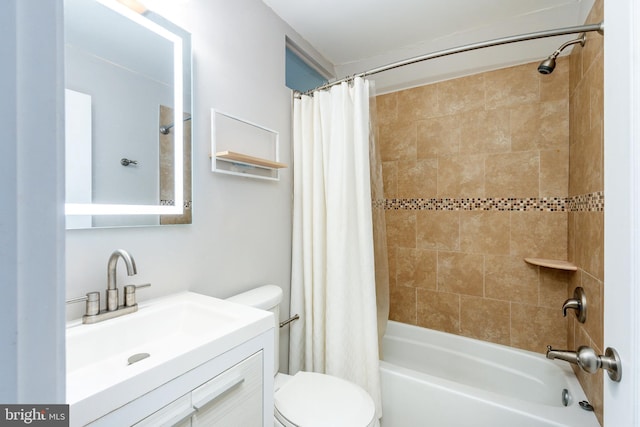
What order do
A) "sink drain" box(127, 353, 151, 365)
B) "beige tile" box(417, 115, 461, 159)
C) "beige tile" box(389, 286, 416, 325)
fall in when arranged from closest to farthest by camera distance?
"sink drain" box(127, 353, 151, 365), "beige tile" box(417, 115, 461, 159), "beige tile" box(389, 286, 416, 325)

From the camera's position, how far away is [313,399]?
1.24 meters

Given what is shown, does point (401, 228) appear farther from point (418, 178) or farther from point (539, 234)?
point (539, 234)

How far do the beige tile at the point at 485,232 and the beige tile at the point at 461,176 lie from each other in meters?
0.16

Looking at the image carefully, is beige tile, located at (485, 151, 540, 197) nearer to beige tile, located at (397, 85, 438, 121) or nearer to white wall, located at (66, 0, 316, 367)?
beige tile, located at (397, 85, 438, 121)

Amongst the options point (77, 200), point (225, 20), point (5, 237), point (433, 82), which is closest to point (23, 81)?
point (5, 237)

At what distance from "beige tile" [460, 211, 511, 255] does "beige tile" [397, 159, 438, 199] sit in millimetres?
302

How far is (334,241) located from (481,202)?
1110 millimetres

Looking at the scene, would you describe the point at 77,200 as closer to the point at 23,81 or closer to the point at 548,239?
the point at 23,81

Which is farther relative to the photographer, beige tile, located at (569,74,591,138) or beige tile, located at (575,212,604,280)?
beige tile, located at (569,74,591,138)

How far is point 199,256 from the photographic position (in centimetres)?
125

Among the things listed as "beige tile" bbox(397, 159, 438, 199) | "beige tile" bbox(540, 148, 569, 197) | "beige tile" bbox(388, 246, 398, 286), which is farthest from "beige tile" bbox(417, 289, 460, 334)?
"beige tile" bbox(540, 148, 569, 197)

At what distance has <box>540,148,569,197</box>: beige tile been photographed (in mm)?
1696

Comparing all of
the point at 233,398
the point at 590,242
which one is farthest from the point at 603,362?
the point at 590,242

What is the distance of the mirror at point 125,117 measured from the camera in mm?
901
